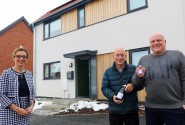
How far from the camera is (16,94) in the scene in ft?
12.8

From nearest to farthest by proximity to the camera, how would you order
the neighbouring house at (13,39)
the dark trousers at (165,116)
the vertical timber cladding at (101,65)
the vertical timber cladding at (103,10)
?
the dark trousers at (165,116) < the vertical timber cladding at (103,10) < the vertical timber cladding at (101,65) < the neighbouring house at (13,39)

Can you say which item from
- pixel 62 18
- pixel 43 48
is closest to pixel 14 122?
pixel 62 18

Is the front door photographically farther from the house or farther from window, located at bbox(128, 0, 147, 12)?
window, located at bbox(128, 0, 147, 12)

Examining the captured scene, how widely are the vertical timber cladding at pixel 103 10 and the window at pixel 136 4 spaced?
0.25m

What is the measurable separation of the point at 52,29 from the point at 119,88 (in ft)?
48.1

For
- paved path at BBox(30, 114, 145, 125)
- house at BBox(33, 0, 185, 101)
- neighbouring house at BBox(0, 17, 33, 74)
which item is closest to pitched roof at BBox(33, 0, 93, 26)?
house at BBox(33, 0, 185, 101)

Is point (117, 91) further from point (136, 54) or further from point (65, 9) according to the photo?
point (65, 9)

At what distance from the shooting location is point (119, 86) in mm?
4203

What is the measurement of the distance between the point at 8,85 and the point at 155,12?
889 centimetres

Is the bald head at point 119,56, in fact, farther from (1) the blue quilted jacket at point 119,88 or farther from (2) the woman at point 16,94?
(2) the woman at point 16,94

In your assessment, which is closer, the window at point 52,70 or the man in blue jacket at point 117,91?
the man in blue jacket at point 117,91

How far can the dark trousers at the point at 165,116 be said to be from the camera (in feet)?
11.9

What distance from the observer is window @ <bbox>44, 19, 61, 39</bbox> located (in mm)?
17703

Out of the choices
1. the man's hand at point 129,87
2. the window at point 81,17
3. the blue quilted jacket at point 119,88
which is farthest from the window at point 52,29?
the man's hand at point 129,87
